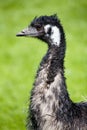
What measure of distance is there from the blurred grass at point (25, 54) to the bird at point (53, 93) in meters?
2.56

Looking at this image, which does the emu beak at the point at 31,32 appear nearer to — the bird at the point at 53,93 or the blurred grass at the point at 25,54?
the bird at the point at 53,93

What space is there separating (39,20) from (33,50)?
7.15 metres

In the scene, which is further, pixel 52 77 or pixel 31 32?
pixel 31 32

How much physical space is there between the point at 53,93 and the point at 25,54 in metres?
7.02

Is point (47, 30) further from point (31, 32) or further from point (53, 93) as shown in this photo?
point (53, 93)

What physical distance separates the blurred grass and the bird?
8.39 ft

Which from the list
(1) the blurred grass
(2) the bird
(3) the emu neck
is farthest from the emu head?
(1) the blurred grass

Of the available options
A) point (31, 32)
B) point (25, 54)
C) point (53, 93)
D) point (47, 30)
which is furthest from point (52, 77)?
point (25, 54)

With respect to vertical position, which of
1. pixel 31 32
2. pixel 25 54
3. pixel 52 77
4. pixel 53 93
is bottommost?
pixel 25 54

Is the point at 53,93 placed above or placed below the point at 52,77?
below

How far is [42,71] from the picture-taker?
8.71m

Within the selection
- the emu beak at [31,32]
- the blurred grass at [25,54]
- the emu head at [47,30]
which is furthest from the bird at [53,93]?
the blurred grass at [25,54]

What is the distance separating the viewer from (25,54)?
15711 millimetres

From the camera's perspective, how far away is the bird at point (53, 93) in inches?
343
